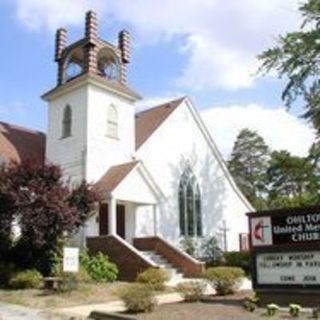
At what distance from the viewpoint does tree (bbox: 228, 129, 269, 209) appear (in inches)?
3049

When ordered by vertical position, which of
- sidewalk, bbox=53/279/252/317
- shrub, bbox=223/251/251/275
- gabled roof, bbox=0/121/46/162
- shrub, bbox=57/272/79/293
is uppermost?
gabled roof, bbox=0/121/46/162

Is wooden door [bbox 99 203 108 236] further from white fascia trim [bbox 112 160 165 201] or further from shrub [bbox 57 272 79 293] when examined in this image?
shrub [bbox 57 272 79 293]

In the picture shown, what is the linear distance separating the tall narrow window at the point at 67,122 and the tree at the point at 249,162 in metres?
44.8

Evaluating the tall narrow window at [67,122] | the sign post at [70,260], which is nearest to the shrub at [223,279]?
the sign post at [70,260]

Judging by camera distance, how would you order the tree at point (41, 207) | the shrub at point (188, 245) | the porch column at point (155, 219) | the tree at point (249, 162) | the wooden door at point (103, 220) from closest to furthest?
the tree at point (41, 207)
the wooden door at point (103, 220)
the porch column at point (155, 219)
the shrub at point (188, 245)
the tree at point (249, 162)

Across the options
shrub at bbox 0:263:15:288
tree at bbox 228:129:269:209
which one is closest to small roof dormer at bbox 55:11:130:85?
shrub at bbox 0:263:15:288

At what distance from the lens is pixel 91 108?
1262 inches

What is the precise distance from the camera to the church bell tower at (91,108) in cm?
3177

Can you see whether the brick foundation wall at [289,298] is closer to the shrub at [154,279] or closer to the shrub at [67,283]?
the shrub at [154,279]

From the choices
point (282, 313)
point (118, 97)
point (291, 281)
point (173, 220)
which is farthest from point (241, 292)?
point (118, 97)

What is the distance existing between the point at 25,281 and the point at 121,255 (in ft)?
20.0

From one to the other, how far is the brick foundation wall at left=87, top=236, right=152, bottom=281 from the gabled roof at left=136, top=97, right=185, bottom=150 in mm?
7493

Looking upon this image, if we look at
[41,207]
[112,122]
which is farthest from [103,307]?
[112,122]

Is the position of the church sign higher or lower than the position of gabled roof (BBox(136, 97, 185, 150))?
lower
